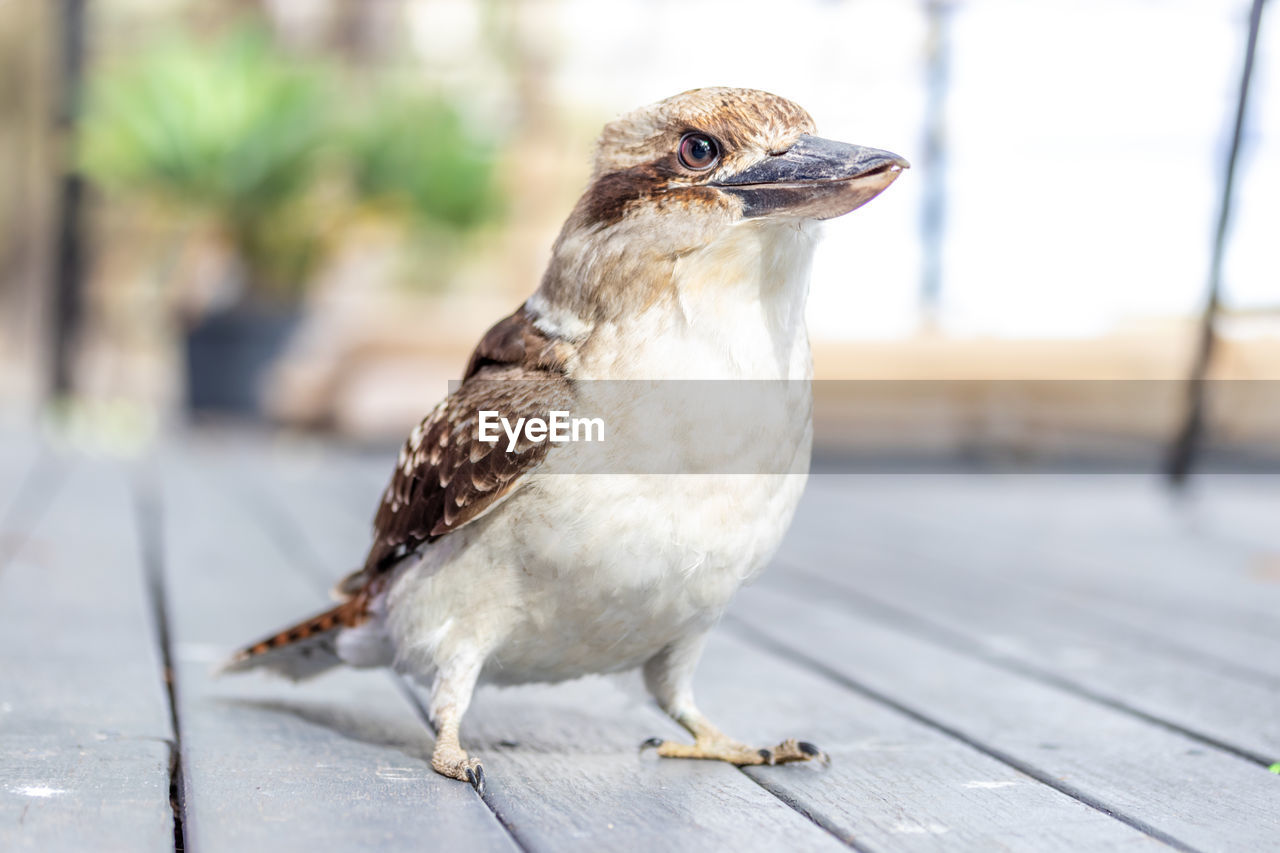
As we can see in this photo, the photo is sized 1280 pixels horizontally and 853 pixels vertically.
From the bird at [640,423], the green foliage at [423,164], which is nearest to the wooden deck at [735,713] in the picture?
the bird at [640,423]

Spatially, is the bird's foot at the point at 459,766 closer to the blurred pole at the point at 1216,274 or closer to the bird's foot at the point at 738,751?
the bird's foot at the point at 738,751

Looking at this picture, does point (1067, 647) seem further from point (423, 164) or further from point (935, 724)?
point (423, 164)

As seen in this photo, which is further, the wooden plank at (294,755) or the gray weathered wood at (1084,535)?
the gray weathered wood at (1084,535)

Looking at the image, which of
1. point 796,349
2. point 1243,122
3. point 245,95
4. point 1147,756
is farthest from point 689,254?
point 245,95

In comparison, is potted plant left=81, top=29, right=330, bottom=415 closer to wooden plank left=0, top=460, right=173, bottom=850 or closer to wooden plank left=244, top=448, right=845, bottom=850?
wooden plank left=0, top=460, right=173, bottom=850

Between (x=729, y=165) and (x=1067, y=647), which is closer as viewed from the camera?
(x=729, y=165)

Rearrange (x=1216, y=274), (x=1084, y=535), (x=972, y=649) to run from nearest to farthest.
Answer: (x=972, y=649) < (x=1216, y=274) < (x=1084, y=535)

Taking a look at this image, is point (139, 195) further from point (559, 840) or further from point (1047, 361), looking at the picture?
point (559, 840)

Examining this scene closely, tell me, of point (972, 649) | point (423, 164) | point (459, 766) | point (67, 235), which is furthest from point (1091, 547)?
point (67, 235)
